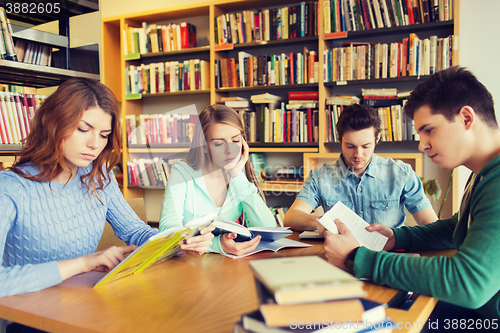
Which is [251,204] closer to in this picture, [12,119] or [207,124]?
[207,124]

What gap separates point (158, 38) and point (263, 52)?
1.05 m

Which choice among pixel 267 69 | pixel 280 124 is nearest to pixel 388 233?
pixel 280 124

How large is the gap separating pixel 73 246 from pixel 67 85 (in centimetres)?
51

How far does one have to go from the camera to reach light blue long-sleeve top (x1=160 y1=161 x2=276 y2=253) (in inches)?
62.1

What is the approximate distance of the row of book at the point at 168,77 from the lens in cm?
333

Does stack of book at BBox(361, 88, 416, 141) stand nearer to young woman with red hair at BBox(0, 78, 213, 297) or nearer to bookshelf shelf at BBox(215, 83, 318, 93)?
bookshelf shelf at BBox(215, 83, 318, 93)

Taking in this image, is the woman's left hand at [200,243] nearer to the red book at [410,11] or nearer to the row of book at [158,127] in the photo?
the row of book at [158,127]

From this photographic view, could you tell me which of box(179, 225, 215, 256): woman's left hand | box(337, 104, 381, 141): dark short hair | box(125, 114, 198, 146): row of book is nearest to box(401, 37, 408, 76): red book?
box(337, 104, 381, 141): dark short hair

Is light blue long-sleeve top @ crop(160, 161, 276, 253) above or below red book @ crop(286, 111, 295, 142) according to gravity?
below

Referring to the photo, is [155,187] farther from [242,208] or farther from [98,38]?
[242,208]

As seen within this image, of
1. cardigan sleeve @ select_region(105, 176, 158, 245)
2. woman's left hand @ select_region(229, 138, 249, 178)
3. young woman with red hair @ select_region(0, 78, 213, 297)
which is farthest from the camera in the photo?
woman's left hand @ select_region(229, 138, 249, 178)

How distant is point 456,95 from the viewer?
94 cm

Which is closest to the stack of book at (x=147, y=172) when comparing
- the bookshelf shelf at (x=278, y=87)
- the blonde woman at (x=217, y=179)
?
the bookshelf shelf at (x=278, y=87)

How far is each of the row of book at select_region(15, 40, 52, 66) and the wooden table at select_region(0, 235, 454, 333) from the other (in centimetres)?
184
